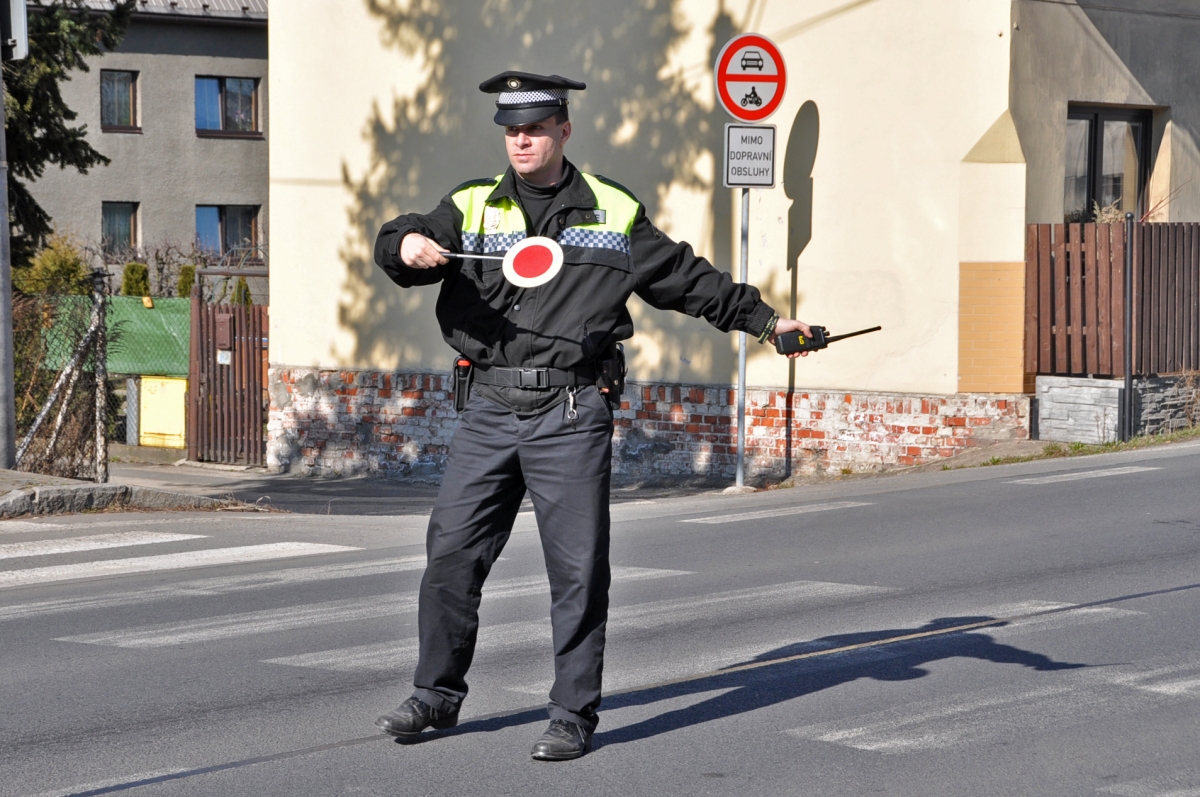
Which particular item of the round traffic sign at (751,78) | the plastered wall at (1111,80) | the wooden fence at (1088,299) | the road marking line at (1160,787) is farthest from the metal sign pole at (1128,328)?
the road marking line at (1160,787)

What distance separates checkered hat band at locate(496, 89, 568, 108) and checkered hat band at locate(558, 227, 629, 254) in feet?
1.29

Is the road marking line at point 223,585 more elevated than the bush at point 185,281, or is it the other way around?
the bush at point 185,281

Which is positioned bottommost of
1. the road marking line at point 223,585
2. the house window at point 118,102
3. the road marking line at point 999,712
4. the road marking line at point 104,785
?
the road marking line at point 104,785

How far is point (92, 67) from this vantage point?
33.7 meters

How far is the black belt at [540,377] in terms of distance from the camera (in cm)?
473

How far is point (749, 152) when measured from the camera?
12.5 meters

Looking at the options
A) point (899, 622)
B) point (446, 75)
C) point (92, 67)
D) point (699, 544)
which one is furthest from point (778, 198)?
point (92, 67)

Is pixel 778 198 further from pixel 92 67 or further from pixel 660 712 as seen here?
pixel 92 67

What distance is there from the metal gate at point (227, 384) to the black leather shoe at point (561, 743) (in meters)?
13.6

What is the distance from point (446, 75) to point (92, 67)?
20.3 m

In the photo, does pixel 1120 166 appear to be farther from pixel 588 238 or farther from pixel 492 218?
pixel 492 218

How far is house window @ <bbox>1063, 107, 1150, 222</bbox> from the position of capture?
1427 cm

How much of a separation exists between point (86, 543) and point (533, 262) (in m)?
5.62

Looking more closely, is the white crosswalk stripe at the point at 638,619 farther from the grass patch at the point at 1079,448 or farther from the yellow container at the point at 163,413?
the yellow container at the point at 163,413
